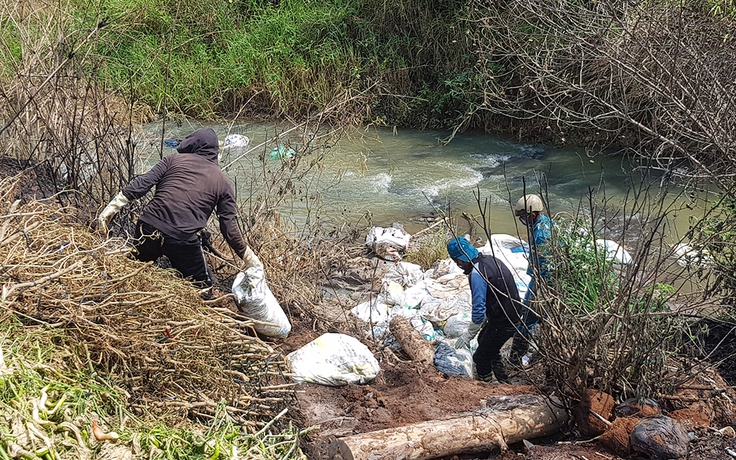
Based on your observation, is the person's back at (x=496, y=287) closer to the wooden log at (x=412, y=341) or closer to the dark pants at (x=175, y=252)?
the wooden log at (x=412, y=341)

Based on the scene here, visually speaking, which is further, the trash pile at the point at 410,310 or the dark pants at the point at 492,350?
the dark pants at the point at 492,350

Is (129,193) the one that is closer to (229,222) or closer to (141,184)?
(141,184)

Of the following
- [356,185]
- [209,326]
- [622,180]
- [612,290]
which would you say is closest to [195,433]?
[209,326]

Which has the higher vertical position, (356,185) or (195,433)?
(195,433)

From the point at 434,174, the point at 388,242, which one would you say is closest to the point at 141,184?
the point at 388,242

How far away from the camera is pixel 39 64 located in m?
5.98

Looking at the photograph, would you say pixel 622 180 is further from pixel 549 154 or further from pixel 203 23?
pixel 203 23

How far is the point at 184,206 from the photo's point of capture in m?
4.81

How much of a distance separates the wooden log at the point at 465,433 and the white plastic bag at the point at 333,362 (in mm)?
915

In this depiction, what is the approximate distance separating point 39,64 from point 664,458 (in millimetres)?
5501

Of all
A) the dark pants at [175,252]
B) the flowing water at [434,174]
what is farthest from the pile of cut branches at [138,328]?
the flowing water at [434,174]

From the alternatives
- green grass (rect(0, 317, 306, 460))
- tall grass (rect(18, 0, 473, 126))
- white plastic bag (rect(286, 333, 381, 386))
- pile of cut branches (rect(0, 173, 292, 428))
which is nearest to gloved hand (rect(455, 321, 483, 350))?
white plastic bag (rect(286, 333, 381, 386))

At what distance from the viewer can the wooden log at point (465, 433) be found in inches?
140

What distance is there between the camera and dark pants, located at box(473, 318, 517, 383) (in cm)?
503
